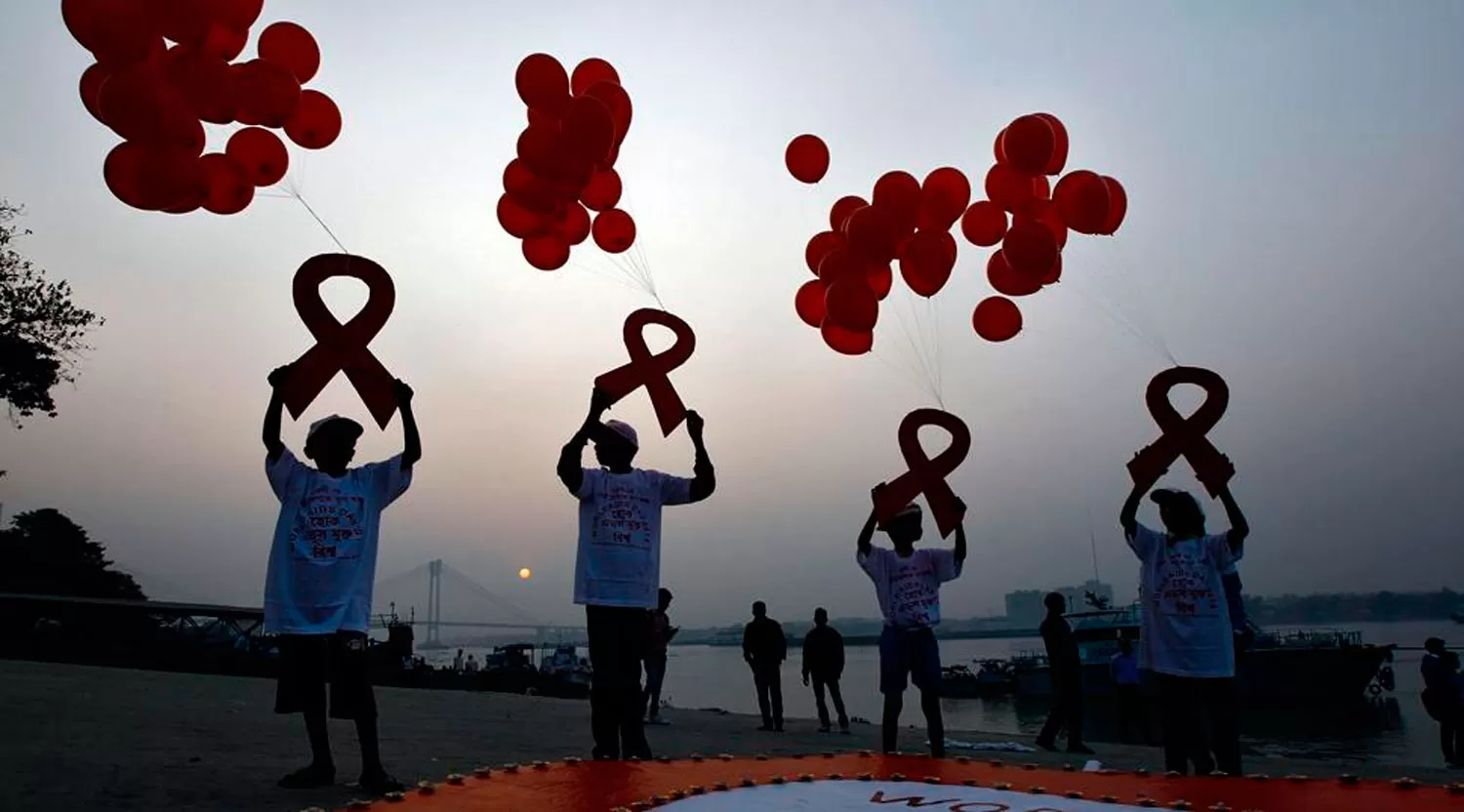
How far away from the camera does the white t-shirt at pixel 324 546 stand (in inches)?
158

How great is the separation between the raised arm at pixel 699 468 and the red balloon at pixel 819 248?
2.50m

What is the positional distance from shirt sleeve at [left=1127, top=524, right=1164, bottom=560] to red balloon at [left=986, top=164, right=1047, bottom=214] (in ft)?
8.98

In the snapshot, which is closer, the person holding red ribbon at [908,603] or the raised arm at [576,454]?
the raised arm at [576,454]

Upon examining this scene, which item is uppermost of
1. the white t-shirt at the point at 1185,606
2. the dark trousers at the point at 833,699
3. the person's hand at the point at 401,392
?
the person's hand at the point at 401,392

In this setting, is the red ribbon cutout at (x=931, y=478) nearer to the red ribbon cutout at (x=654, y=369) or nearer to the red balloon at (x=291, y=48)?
the red ribbon cutout at (x=654, y=369)

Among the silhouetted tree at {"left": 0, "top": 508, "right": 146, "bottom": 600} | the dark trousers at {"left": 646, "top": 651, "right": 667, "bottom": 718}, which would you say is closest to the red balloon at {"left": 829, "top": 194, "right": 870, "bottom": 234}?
the dark trousers at {"left": 646, "top": 651, "right": 667, "bottom": 718}

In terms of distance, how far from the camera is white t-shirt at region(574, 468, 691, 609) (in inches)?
181

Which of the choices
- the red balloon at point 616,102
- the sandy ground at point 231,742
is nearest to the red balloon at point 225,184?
the red balloon at point 616,102

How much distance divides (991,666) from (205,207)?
43.2 meters

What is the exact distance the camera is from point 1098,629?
25562mm

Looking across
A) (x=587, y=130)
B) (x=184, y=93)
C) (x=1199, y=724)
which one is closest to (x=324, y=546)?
(x=184, y=93)

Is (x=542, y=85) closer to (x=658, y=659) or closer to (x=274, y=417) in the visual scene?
(x=274, y=417)

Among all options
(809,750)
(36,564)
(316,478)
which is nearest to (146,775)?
(316,478)

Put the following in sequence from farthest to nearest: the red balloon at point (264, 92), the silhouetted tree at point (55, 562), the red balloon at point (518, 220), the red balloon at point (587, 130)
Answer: the silhouetted tree at point (55, 562), the red balloon at point (518, 220), the red balloon at point (587, 130), the red balloon at point (264, 92)
